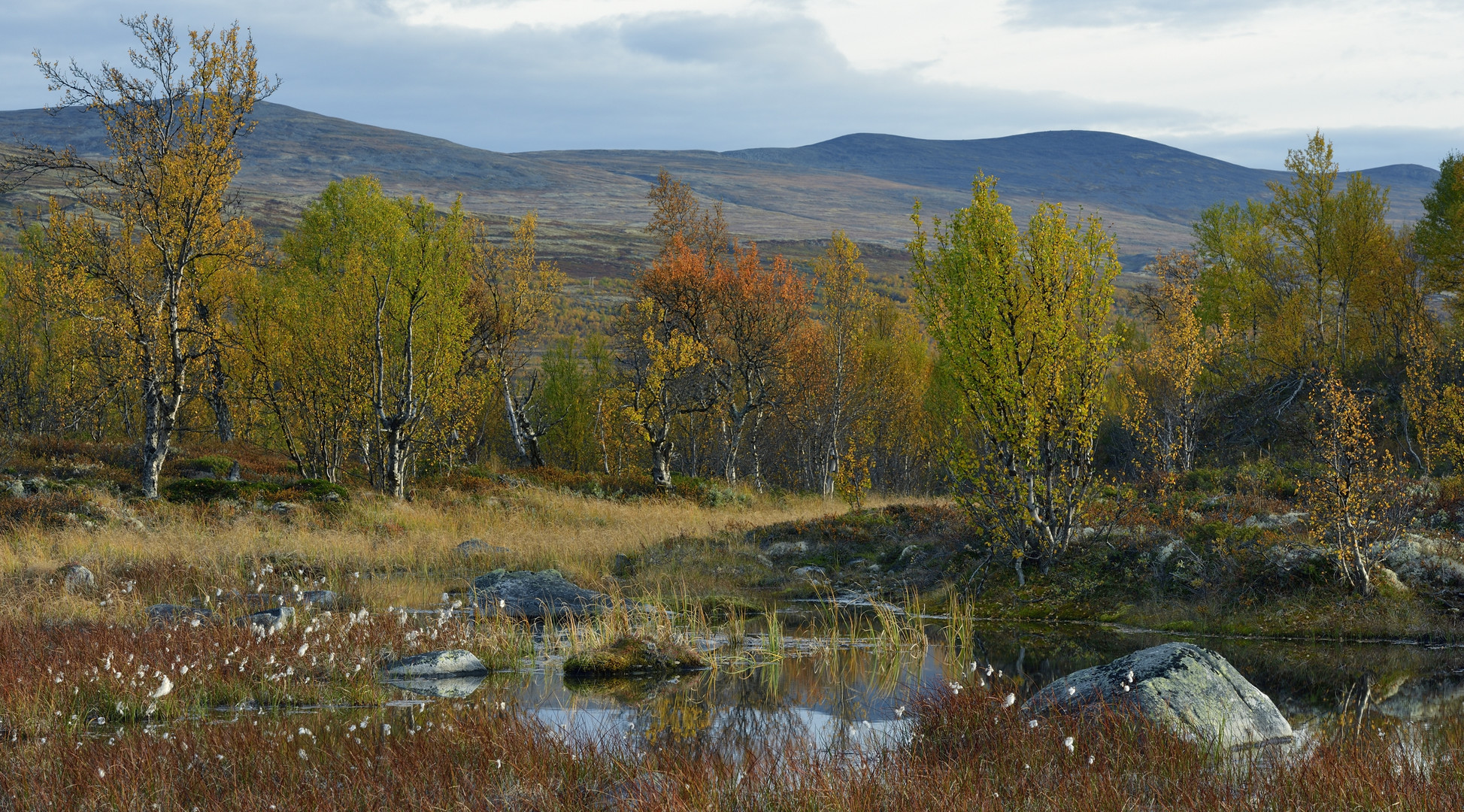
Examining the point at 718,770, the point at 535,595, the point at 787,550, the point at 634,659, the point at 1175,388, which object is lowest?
the point at 787,550

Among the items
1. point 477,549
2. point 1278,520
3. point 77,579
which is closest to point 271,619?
point 77,579

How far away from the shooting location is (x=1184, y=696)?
743cm

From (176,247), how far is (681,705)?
20851 millimetres

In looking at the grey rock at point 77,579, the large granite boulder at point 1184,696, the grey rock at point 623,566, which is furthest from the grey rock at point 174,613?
the large granite boulder at point 1184,696

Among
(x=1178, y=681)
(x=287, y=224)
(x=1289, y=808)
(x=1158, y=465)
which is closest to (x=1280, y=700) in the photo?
(x=1178, y=681)

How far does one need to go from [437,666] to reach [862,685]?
4.71 metres

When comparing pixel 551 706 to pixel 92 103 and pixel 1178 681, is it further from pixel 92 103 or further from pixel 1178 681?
pixel 92 103

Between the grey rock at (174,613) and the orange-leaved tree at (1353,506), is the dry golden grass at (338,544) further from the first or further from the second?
the orange-leaved tree at (1353,506)

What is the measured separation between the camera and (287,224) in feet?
434

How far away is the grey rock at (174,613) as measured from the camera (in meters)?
11.1

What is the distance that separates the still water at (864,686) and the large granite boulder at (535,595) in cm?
269

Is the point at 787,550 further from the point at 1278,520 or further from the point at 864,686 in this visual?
the point at 864,686

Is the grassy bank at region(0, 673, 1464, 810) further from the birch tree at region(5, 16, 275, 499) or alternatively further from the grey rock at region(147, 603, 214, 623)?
the birch tree at region(5, 16, 275, 499)

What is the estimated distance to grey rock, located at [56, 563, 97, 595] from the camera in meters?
13.9
